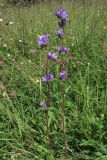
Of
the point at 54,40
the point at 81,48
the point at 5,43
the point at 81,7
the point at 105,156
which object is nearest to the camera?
the point at 105,156

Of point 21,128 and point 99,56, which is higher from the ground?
point 99,56

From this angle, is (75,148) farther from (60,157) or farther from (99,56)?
(99,56)

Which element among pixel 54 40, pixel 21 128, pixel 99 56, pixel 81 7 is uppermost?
pixel 81 7

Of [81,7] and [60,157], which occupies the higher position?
[81,7]

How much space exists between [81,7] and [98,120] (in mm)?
3155

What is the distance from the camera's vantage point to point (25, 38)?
3.81m

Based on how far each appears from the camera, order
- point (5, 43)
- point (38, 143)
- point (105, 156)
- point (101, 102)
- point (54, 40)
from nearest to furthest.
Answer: point (105, 156), point (38, 143), point (101, 102), point (54, 40), point (5, 43)

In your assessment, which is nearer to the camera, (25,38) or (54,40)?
(54,40)

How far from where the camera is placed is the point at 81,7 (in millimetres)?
4879

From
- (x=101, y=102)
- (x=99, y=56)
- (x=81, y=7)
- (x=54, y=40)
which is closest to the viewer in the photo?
(x=101, y=102)

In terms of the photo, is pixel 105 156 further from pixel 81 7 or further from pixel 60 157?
pixel 81 7

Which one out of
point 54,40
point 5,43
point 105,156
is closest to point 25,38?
point 5,43

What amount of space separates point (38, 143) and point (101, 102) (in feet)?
1.57

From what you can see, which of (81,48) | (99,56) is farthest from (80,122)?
(81,48)
